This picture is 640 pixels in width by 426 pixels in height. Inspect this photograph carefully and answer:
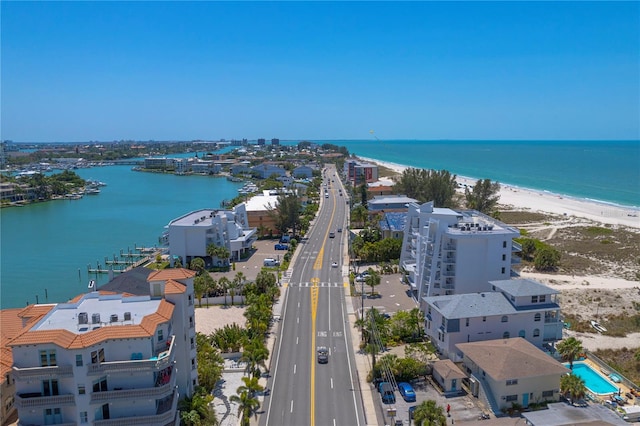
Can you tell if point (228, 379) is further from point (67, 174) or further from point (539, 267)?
point (67, 174)

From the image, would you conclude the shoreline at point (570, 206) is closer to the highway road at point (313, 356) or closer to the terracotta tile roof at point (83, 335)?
the highway road at point (313, 356)

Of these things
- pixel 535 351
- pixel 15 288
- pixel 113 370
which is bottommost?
pixel 15 288

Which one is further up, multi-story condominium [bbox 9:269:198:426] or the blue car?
multi-story condominium [bbox 9:269:198:426]

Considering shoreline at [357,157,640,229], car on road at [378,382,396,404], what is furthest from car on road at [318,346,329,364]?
shoreline at [357,157,640,229]

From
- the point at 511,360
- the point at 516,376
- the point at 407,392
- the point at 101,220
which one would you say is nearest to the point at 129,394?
the point at 407,392

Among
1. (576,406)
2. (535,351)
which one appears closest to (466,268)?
(535,351)

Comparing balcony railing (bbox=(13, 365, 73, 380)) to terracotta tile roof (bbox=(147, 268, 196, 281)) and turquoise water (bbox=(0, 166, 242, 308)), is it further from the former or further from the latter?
turquoise water (bbox=(0, 166, 242, 308))
